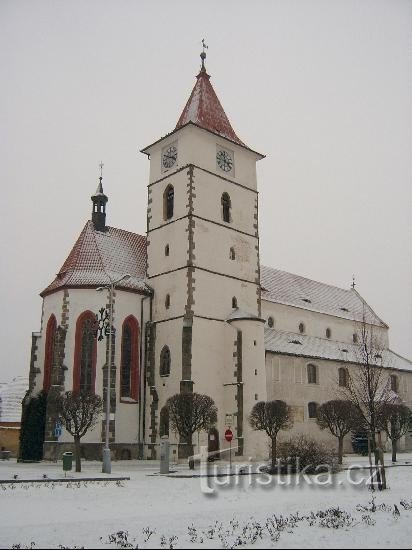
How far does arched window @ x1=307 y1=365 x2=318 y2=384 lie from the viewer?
4875 cm

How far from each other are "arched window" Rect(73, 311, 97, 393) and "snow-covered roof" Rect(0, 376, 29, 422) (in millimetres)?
17563

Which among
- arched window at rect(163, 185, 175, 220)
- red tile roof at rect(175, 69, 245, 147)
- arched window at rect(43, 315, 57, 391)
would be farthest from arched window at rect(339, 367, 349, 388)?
arched window at rect(43, 315, 57, 391)

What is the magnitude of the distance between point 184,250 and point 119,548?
104 ft

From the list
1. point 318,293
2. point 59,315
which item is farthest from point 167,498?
point 318,293

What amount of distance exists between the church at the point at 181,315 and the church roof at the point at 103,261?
106 mm

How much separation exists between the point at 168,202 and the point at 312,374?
1823cm

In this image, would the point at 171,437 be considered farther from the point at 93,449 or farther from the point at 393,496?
the point at 393,496

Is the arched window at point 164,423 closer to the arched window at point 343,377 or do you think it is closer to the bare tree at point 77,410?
the bare tree at point 77,410

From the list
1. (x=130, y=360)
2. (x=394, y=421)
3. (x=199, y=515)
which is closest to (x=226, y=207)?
(x=130, y=360)

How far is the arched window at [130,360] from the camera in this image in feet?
132

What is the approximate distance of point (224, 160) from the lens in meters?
46.1

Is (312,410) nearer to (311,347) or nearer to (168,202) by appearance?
(311,347)

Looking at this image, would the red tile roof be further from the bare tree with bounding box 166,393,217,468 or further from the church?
the bare tree with bounding box 166,393,217,468

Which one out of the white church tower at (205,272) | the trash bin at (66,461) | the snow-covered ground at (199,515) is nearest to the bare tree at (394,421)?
the white church tower at (205,272)
